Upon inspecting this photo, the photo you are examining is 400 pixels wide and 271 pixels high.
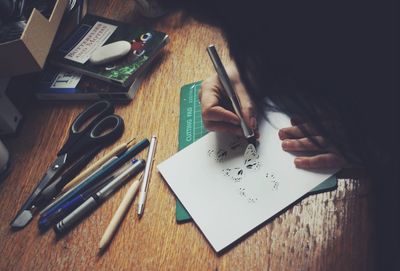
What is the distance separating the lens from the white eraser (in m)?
0.84

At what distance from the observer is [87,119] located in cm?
82

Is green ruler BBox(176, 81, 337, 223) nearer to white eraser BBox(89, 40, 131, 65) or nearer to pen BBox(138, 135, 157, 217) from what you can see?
pen BBox(138, 135, 157, 217)

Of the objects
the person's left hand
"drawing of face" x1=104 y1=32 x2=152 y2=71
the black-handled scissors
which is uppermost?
"drawing of face" x1=104 y1=32 x2=152 y2=71

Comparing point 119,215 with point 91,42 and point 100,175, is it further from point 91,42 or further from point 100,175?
point 91,42

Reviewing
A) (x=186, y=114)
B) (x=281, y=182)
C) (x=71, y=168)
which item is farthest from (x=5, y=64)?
(x=281, y=182)

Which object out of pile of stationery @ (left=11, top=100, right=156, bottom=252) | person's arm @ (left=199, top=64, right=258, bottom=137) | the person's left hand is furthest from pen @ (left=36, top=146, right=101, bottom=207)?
the person's left hand

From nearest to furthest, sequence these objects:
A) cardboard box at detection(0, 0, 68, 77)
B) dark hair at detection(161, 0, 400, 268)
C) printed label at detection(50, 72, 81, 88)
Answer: dark hair at detection(161, 0, 400, 268) < cardboard box at detection(0, 0, 68, 77) < printed label at detection(50, 72, 81, 88)

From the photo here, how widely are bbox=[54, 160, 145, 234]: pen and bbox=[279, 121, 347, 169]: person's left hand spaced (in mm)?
244

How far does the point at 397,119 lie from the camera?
39 centimetres

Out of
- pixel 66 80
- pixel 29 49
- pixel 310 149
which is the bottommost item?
pixel 310 149

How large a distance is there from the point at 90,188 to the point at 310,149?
1.20ft

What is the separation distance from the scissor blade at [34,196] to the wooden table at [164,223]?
0.01 meters

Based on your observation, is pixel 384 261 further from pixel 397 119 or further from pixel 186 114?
pixel 186 114

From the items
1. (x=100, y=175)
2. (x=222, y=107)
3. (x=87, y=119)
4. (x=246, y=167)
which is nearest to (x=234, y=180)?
(x=246, y=167)
